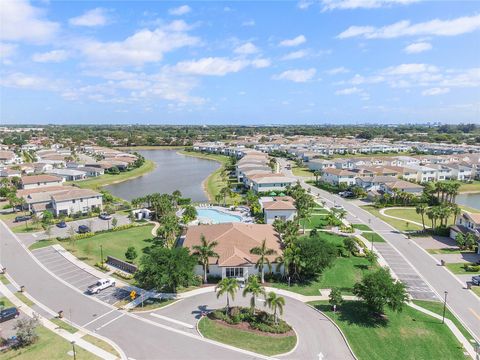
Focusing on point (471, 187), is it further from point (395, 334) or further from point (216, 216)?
point (395, 334)

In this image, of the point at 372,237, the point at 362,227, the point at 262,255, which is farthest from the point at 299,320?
the point at 362,227

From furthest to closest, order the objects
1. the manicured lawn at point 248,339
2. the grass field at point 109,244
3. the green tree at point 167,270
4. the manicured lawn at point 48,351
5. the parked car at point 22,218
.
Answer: the parked car at point 22,218, the grass field at point 109,244, the green tree at point 167,270, the manicured lawn at point 248,339, the manicured lawn at point 48,351

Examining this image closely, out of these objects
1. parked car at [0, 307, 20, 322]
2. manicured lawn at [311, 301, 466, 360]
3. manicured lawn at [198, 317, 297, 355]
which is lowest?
manicured lawn at [311, 301, 466, 360]

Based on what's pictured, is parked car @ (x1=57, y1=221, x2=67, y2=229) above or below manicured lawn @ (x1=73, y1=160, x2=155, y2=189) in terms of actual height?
below

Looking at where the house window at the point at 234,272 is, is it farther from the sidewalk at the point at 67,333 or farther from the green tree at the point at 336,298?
the sidewalk at the point at 67,333

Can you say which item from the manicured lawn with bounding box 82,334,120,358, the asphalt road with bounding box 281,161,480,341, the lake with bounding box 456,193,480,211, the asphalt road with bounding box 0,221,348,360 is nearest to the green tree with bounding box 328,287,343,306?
the asphalt road with bounding box 0,221,348,360

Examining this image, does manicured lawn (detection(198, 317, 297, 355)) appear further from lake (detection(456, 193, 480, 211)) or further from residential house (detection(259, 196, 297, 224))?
lake (detection(456, 193, 480, 211))

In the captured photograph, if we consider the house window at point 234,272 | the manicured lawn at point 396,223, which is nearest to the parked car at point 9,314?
the house window at point 234,272
